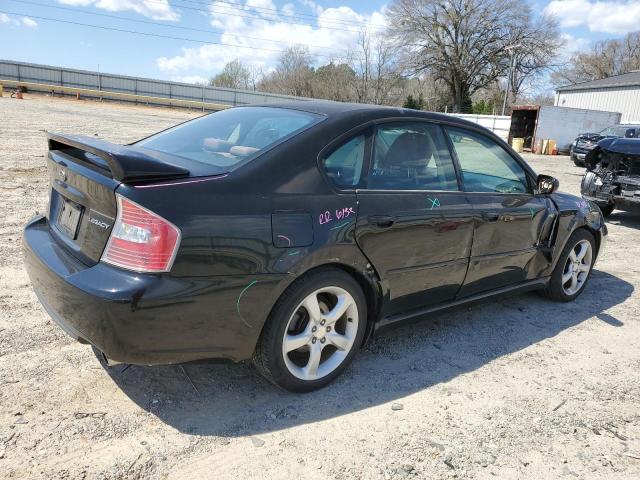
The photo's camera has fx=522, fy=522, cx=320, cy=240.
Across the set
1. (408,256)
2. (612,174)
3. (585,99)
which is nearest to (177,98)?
(585,99)

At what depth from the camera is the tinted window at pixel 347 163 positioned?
297cm

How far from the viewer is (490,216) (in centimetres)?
376

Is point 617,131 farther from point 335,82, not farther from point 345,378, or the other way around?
point 335,82

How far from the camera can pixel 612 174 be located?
8.58 metres

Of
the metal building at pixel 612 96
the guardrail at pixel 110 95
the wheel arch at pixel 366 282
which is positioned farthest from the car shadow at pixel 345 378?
the metal building at pixel 612 96

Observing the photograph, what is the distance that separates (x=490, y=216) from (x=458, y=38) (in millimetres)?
52264

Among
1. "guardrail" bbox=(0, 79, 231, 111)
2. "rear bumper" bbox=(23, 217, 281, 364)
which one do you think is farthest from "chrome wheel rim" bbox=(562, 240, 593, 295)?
"guardrail" bbox=(0, 79, 231, 111)

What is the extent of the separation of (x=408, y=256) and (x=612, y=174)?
22.7 ft

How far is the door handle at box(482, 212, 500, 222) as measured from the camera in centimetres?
372

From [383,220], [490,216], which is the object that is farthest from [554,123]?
[383,220]

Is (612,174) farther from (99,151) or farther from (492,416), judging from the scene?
(99,151)

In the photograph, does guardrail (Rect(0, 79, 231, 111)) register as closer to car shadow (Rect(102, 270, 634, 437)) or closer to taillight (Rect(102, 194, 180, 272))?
car shadow (Rect(102, 270, 634, 437))

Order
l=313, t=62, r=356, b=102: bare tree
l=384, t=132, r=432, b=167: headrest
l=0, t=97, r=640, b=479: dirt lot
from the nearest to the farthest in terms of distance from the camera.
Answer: l=0, t=97, r=640, b=479: dirt lot, l=384, t=132, r=432, b=167: headrest, l=313, t=62, r=356, b=102: bare tree

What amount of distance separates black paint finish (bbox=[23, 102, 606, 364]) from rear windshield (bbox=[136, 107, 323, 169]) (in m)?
0.13
